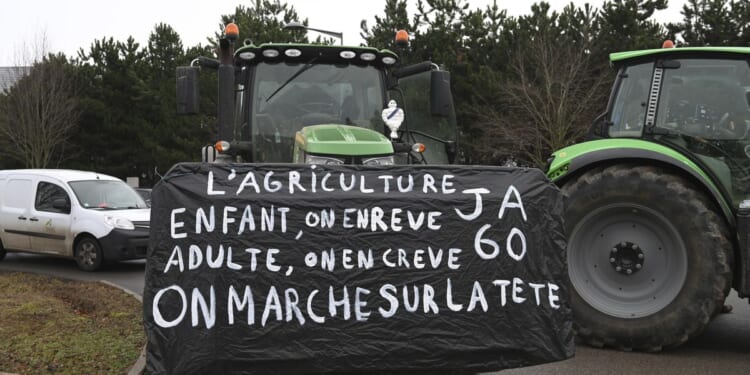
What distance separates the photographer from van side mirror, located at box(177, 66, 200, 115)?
788 centimetres

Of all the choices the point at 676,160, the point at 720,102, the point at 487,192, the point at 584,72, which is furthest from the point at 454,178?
the point at 584,72

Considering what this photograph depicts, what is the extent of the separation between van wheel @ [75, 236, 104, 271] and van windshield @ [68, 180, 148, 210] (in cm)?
62

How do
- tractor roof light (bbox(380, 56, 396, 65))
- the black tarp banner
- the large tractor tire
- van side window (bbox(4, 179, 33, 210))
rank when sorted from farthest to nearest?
van side window (bbox(4, 179, 33, 210)) → tractor roof light (bbox(380, 56, 396, 65)) → the large tractor tire → the black tarp banner

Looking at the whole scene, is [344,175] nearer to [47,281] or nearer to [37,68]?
[47,281]

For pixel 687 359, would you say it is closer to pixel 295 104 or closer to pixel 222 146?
pixel 295 104

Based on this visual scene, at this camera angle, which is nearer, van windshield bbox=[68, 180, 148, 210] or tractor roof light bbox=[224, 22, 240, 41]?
tractor roof light bbox=[224, 22, 240, 41]

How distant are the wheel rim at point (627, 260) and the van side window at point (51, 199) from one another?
912 centimetres

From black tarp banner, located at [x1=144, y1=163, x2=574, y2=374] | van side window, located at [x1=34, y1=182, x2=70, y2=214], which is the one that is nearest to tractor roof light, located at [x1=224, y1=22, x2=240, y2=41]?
black tarp banner, located at [x1=144, y1=163, x2=574, y2=374]

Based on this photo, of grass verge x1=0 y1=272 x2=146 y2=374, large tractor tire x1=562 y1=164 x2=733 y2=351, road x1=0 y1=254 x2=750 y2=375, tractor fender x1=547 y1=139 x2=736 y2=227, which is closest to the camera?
grass verge x1=0 y1=272 x2=146 y2=374

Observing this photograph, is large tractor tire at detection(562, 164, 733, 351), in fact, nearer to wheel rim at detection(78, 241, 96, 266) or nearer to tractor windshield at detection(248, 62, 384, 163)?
tractor windshield at detection(248, 62, 384, 163)

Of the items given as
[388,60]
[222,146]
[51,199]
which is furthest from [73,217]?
[388,60]

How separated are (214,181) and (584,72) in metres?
30.7

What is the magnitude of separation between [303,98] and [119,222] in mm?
→ 5800

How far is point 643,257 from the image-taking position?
20.6 feet
